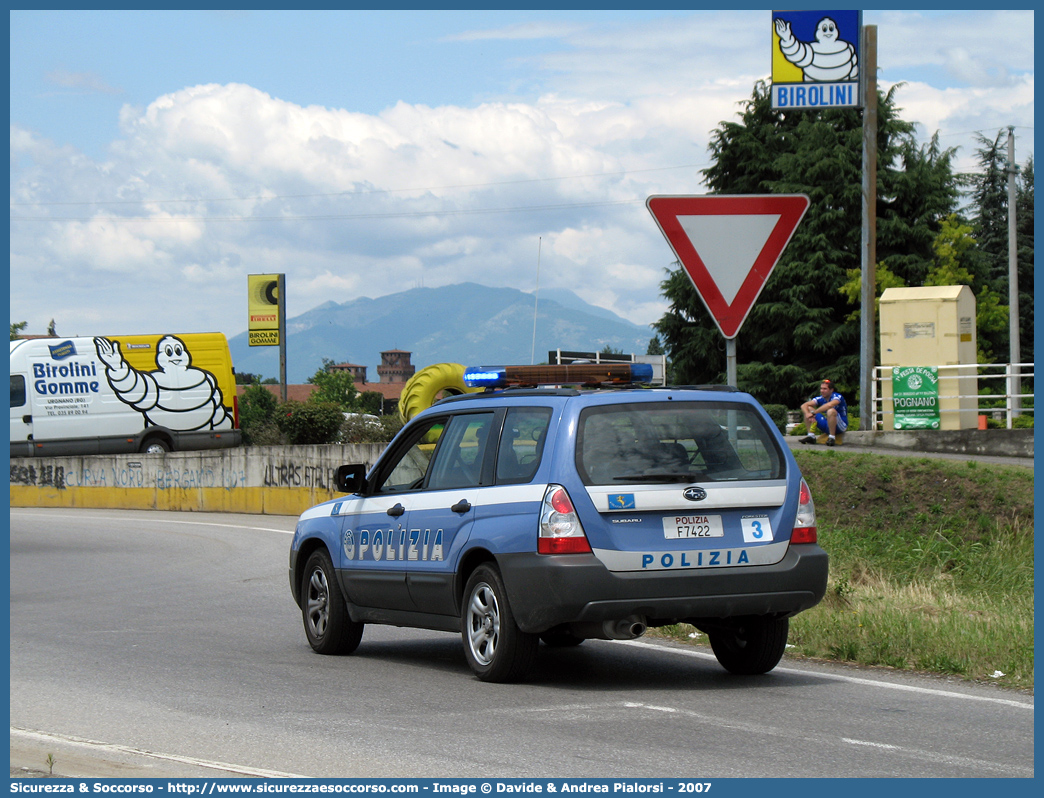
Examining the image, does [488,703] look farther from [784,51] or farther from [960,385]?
[784,51]

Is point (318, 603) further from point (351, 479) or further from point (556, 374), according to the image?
point (556, 374)

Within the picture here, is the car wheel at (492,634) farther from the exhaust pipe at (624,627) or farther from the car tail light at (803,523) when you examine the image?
the car tail light at (803,523)

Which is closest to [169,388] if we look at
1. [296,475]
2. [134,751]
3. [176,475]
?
[176,475]

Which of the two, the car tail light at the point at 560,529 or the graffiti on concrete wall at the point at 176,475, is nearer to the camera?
the car tail light at the point at 560,529

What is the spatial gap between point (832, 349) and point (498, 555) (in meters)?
44.4

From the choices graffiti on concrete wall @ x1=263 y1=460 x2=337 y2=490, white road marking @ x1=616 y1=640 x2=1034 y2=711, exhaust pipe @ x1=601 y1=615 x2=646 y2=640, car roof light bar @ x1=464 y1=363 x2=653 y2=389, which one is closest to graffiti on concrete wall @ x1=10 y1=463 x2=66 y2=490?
graffiti on concrete wall @ x1=263 y1=460 x2=337 y2=490

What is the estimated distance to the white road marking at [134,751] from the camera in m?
5.49

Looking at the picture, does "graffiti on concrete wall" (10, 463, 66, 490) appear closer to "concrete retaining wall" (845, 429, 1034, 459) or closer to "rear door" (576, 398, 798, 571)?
"concrete retaining wall" (845, 429, 1034, 459)

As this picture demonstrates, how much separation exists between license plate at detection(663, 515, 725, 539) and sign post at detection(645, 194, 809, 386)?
1.38m

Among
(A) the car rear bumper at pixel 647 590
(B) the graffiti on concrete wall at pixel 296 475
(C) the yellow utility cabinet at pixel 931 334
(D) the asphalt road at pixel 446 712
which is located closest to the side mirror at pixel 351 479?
(D) the asphalt road at pixel 446 712

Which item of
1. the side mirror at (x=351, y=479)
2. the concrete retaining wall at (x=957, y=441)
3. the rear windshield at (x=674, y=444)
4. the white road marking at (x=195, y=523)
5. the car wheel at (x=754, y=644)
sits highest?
the rear windshield at (x=674, y=444)

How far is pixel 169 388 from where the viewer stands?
108 ft

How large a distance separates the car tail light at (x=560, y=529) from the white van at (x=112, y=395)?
26436 millimetres
